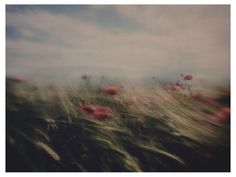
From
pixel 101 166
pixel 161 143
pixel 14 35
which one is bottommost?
pixel 101 166

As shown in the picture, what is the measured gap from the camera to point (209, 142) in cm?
175

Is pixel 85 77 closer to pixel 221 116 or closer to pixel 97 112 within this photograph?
pixel 97 112

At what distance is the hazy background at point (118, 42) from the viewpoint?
1.82 m

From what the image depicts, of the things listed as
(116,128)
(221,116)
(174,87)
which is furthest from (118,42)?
(221,116)

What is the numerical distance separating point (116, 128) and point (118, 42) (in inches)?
26.6

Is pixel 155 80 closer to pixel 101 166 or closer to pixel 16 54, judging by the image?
pixel 101 166

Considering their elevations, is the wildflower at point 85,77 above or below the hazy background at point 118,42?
below

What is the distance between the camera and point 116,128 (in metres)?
1.79

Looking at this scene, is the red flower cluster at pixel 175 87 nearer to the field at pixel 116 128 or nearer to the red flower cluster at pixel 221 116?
the field at pixel 116 128

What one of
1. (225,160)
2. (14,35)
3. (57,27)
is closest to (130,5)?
(57,27)

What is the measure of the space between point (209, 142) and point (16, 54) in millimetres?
1624

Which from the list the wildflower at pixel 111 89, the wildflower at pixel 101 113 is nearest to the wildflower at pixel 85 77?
the wildflower at pixel 111 89

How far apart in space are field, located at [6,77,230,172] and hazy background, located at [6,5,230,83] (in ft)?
0.39

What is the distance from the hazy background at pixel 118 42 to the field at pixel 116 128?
0.39ft
